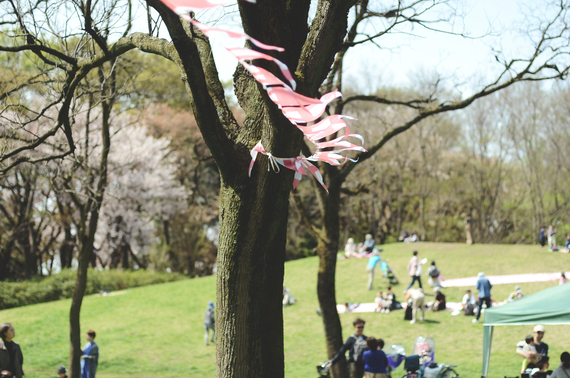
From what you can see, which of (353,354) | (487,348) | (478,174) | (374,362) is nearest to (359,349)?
(353,354)

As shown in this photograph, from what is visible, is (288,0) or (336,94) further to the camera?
(288,0)

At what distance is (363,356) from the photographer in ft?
29.6

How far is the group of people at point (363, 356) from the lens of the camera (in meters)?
8.92

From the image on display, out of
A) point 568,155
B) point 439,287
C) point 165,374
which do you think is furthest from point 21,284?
point 568,155

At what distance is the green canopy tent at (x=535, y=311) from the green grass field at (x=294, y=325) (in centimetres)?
213

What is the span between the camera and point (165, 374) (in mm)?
13938

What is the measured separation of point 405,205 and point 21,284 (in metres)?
26.2

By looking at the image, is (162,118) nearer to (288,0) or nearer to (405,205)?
(405,205)

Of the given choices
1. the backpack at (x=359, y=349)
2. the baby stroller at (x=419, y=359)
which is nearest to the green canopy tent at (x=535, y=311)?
the baby stroller at (x=419, y=359)

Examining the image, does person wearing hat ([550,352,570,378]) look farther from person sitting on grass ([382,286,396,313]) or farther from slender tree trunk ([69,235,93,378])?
person sitting on grass ([382,286,396,313])

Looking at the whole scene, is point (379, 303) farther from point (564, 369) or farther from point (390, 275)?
point (564, 369)

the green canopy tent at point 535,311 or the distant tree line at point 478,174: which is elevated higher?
the distant tree line at point 478,174

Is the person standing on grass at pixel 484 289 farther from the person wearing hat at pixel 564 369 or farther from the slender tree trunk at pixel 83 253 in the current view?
the slender tree trunk at pixel 83 253

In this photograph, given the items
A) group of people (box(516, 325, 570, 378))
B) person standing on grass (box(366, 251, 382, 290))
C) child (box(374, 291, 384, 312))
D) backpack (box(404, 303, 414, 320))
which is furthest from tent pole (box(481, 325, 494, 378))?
person standing on grass (box(366, 251, 382, 290))
